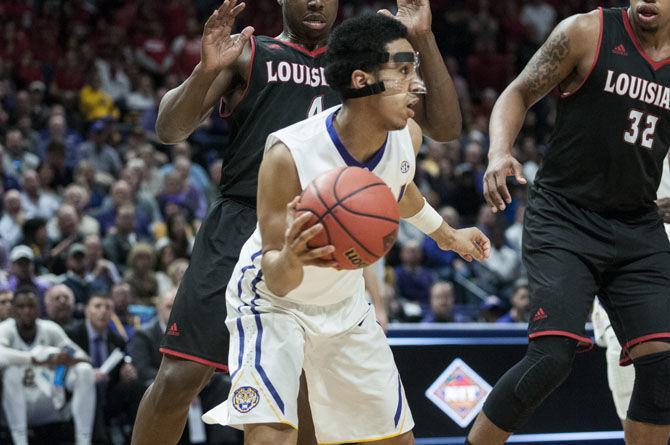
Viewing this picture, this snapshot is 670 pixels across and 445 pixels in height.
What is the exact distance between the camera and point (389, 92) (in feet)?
12.8

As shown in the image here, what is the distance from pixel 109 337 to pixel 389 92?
21.2ft

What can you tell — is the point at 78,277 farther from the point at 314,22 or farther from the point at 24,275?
the point at 314,22

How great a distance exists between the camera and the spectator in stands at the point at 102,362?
9336 millimetres

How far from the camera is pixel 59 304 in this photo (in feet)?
31.3

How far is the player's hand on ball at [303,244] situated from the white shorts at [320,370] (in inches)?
18.8

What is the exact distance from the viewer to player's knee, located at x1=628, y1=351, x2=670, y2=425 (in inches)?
178

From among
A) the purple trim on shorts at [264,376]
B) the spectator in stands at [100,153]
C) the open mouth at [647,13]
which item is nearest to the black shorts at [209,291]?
the purple trim on shorts at [264,376]

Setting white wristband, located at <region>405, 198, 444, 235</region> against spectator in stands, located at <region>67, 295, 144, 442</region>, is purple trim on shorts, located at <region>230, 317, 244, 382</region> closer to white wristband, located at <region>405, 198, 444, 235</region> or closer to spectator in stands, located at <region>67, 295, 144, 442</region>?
white wristband, located at <region>405, 198, 444, 235</region>

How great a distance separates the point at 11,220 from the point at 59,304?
2249mm

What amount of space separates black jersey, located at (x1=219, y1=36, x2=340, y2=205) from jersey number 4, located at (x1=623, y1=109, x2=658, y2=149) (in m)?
1.37

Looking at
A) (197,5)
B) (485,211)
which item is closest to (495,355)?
(485,211)

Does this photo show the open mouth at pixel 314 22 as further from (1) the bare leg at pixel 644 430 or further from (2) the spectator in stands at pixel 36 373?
(2) the spectator in stands at pixel 36 373

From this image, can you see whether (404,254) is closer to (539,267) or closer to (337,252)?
(539,267)

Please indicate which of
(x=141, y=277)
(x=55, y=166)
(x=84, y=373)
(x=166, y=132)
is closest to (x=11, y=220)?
(x=55, y=166)
